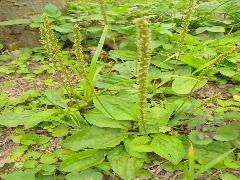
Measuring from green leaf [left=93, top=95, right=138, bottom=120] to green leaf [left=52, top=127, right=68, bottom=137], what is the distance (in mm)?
306

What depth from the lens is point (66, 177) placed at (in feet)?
7.13

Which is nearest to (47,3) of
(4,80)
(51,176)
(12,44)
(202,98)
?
(12,44)

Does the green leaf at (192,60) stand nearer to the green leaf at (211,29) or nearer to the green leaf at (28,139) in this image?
the green leaf at (211,29)

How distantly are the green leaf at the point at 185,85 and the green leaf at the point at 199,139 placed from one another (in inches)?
19.5

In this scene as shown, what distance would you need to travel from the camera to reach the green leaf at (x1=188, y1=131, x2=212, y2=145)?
2262 mm

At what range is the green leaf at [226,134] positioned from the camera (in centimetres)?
229

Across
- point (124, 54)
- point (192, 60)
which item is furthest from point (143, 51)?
point (124, 54)

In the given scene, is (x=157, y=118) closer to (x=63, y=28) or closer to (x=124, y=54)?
(x=124, y=54)

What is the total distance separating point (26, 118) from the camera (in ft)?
9.00

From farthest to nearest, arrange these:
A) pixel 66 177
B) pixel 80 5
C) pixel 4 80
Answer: pixel 80 5, pixel 4 80, pixel 66 177

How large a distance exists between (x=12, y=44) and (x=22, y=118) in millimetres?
1614

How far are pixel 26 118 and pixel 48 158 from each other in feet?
1.60

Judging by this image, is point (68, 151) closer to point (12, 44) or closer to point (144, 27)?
point (144, 27)

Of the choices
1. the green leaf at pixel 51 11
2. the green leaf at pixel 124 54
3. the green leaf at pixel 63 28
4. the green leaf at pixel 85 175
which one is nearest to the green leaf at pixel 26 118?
the green leaf at pixel 85 175
